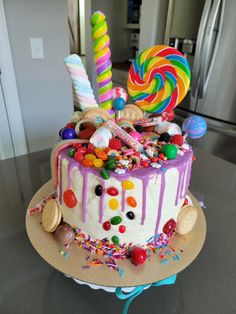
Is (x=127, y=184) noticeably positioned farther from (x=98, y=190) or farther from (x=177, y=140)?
(x=177, y=140)

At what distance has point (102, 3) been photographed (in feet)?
10.4

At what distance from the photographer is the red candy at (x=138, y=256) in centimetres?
66

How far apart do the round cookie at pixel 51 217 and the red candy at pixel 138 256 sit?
0.78 ft

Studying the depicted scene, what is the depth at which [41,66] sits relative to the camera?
1735mm

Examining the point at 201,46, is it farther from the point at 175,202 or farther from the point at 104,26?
the point at 175,202

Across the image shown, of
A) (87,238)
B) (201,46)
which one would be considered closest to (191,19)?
(201,46)

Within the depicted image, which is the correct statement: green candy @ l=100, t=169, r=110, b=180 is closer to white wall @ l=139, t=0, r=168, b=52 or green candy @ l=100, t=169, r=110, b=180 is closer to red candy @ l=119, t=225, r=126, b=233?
red candy @ l=119, t=225, r=126, b=233

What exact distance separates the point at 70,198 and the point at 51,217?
0.10 metres

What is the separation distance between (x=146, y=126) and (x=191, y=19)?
5.87 ft

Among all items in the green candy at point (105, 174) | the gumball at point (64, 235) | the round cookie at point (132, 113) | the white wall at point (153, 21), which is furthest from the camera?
the white wall at point (153, 21)

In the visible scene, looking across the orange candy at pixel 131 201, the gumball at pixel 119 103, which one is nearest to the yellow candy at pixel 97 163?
the orange candy at pixel 131 201

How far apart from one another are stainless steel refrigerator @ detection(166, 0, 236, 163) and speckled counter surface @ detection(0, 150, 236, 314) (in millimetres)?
1254

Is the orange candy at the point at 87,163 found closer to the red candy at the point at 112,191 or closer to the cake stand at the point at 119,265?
the red candy at the point at 112,191

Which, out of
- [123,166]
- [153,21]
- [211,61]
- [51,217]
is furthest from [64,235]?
[153,21]
